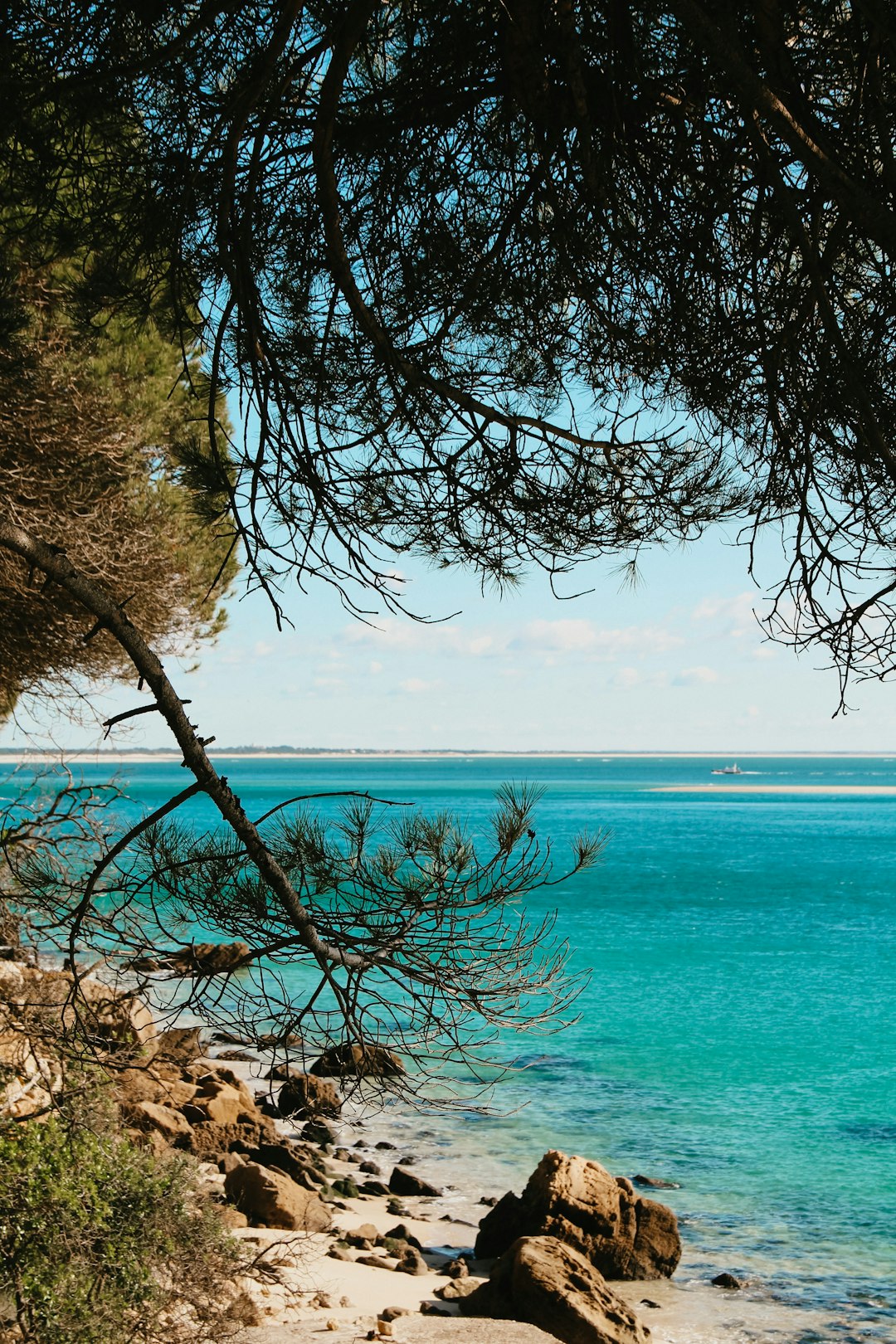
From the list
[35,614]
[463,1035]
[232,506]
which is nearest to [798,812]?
[463,1035]

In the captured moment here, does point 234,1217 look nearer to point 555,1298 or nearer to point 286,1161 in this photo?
point 555,1298

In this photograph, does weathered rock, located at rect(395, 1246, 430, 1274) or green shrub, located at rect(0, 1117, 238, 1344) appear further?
weathered rock, located at rect(395, 1246, 430, 1274)

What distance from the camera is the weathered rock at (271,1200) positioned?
28.2 ft

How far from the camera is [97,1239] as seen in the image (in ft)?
17.1

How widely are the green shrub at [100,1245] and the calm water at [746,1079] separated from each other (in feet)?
7.36

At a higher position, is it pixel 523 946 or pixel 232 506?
pixel 232 506

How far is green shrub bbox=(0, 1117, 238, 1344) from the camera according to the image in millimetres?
4883

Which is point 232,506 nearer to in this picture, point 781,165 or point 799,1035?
point 781,165

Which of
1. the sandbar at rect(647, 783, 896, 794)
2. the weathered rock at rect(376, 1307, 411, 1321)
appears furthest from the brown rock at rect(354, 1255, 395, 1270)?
the sandbar at rect(647, 783, 896, 794)

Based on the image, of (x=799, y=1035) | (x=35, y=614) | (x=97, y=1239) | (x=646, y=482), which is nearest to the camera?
(x=646, y=482)

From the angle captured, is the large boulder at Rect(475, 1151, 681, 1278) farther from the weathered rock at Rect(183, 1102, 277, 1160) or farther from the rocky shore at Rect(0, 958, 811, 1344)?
the weathered rock at Rect(183, 1102, 277, 1160)

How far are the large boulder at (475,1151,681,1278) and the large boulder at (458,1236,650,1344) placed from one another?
0.93m

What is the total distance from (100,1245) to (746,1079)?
13510 millimetres

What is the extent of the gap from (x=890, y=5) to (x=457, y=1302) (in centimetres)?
754
